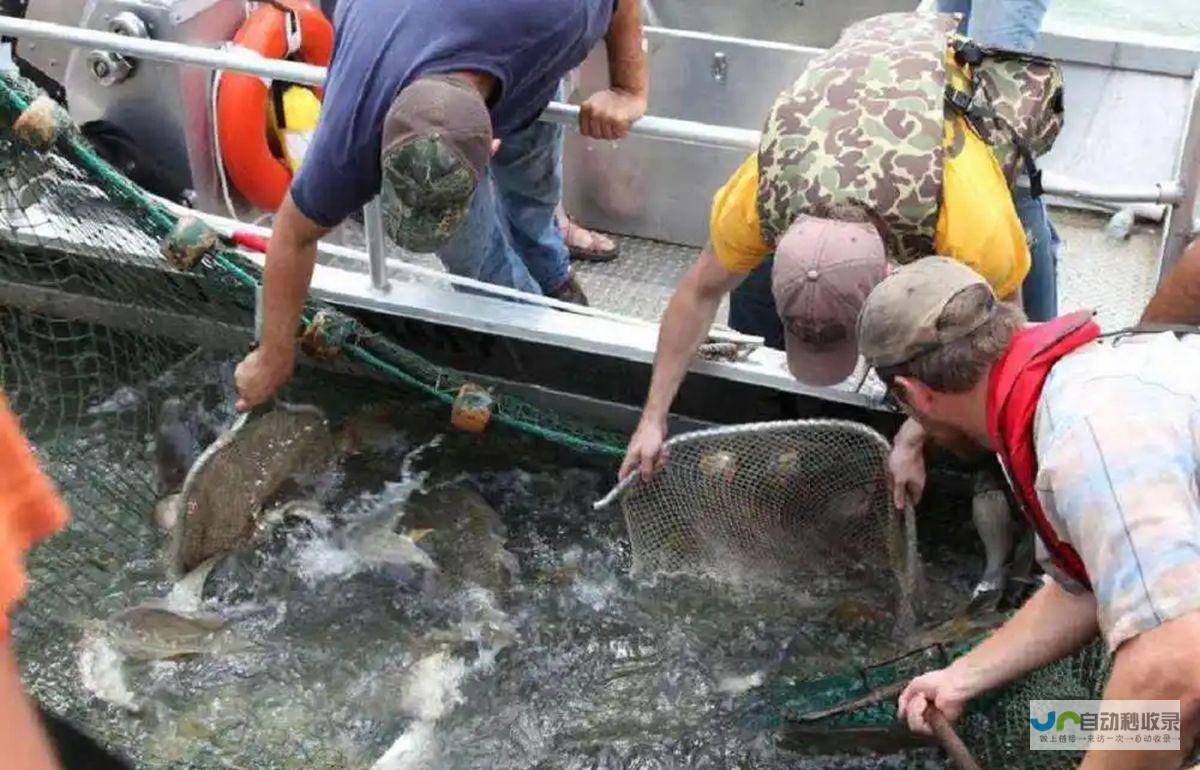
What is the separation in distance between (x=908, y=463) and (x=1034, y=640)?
67 cm

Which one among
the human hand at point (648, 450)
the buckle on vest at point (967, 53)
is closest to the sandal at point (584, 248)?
the human hand at point (648, 450)

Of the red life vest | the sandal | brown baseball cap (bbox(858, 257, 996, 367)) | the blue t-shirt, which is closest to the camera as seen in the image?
the red life vest

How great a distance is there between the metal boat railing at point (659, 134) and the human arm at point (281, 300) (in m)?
0.35

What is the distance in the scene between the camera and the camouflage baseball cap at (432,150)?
9.68 feet

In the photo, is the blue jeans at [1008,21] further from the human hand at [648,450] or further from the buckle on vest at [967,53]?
the human hand at [648,450]

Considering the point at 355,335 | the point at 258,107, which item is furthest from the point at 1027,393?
the point at 258,107

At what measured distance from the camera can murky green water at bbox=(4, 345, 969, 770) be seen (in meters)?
3.44

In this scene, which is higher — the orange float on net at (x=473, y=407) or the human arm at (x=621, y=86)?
the human arm at (x=621, y=86)

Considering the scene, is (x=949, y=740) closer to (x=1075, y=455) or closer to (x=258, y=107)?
(x=1075, y=455)

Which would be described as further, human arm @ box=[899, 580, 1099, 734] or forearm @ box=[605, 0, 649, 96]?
forearm @ box=[605, 0, 649, 96]

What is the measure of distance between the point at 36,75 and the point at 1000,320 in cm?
403

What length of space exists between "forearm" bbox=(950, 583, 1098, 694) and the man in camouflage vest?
759 millimetres

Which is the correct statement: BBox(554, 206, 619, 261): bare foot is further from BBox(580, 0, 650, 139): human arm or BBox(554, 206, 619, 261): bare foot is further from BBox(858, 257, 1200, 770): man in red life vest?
BBox(858, 257, 1200, 770): man in red life vest
